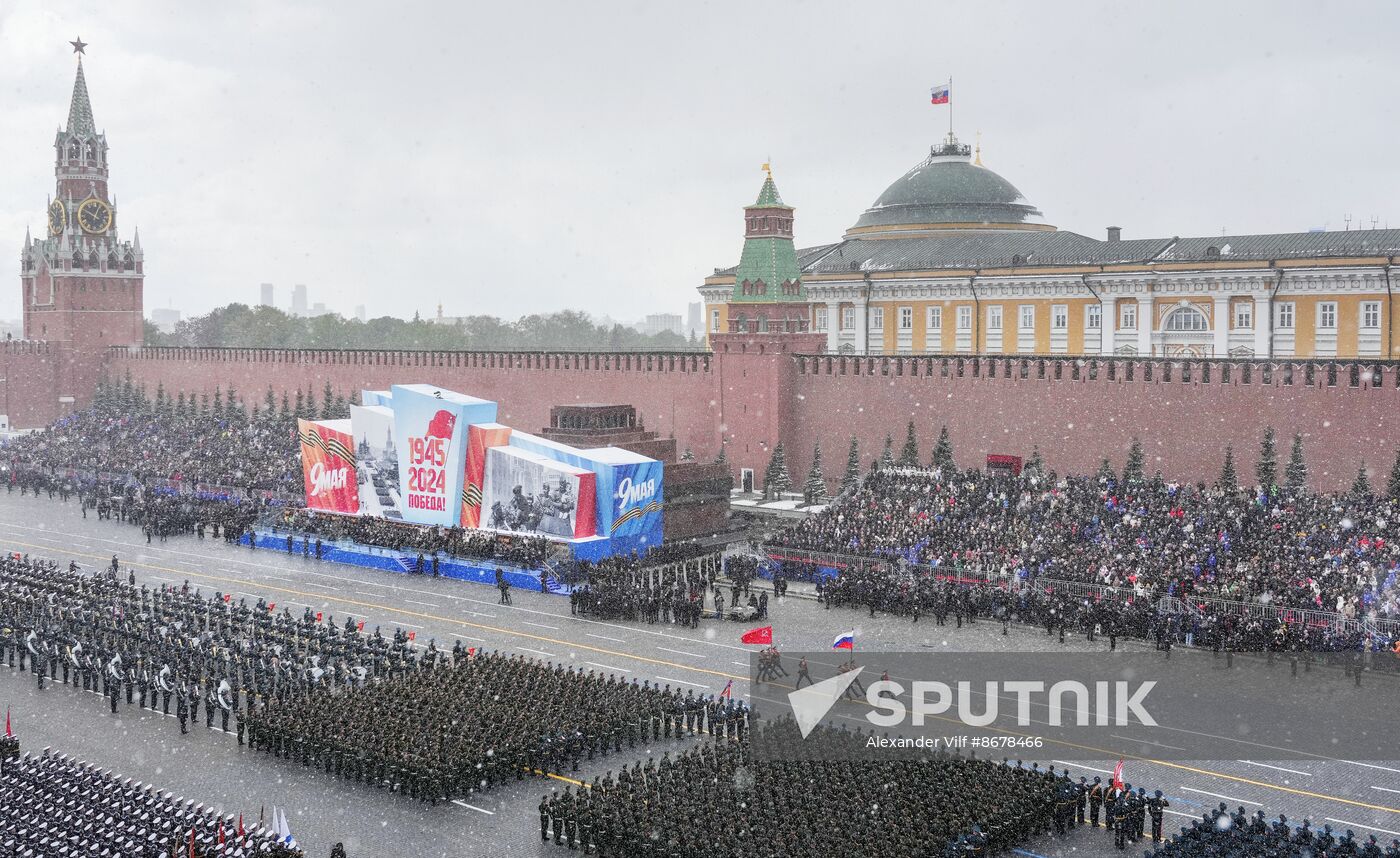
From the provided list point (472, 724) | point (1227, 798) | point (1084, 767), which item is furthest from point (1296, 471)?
point (472, 724)

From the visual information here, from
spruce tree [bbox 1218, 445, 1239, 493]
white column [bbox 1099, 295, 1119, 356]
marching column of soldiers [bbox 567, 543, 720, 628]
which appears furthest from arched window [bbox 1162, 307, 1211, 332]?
marching column of soldiers [bbox 567, 543, 720, 628]

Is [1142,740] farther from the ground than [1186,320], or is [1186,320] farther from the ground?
[1186,320]

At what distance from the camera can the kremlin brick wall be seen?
33781mm

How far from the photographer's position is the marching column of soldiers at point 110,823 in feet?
53.7

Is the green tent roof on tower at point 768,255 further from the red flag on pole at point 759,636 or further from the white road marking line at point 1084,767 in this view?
the white road marking line at point 1084,767

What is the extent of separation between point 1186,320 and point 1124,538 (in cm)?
1633

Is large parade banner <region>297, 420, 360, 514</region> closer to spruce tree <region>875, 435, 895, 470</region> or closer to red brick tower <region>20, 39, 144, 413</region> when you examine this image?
spruce tree <region>875, 435, 895, 470</region>

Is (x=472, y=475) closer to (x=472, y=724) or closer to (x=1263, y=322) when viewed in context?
(x=472, y=724)

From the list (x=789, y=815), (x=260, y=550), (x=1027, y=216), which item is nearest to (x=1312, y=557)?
(x=789, y=815)

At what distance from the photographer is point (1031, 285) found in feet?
159

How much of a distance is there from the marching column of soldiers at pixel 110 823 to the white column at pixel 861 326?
38.5 metres

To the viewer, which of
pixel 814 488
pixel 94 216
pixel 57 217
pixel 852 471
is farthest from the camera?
pixel 94 216

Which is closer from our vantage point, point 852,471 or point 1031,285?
point 852,471

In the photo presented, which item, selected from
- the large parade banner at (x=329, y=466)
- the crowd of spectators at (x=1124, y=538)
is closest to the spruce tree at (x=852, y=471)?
the crowd of spectators at (x=1124, y=538)
